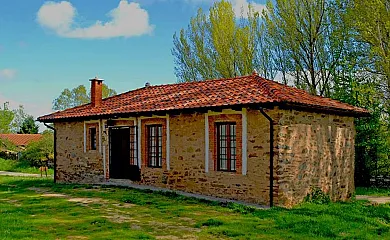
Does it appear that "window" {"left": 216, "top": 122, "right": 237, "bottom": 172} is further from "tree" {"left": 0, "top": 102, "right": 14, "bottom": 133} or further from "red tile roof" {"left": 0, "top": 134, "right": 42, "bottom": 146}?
"tree" {"left": 0, "top": 102, "right": 14, "bottom": 133}

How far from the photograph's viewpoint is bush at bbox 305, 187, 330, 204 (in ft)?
41.2

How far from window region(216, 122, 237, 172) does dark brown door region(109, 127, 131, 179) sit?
4464 mm

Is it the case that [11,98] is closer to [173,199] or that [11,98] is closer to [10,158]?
[10,158]

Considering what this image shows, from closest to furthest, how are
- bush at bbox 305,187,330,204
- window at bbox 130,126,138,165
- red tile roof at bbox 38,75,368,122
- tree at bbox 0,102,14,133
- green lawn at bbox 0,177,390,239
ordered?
green lawn at bbox 0,177,390,239
red tile roof at bbox 38,75,368,122
bush at bbox 305,187,330,204
window at bbox 130,126,138,165
tree at bbox 0,102,14,133

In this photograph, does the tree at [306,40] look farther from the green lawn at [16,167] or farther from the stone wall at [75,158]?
the green lawn at [16,167]

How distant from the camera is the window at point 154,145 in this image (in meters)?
15.1

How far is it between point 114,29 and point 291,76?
11036 mm

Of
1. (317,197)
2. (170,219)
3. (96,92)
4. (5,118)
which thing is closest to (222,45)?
(96,92)

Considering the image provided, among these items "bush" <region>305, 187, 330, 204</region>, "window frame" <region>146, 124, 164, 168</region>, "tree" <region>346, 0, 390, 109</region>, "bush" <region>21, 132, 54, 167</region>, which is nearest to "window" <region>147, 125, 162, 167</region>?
"window frame" <region>146, 124, 164, 168</region>

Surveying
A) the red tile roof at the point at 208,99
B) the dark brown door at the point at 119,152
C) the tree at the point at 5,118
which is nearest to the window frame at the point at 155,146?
the red tile roof at the point at 208,99

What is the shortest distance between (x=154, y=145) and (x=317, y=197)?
5889 mm

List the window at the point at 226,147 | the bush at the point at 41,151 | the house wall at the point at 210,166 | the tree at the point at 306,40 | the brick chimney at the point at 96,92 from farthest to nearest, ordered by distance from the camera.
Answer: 1. the bush at the point at 41,151
2. the tree at the point at 306,40
3. the brick chimney at the point at 96,92
4. the window at the point at 226,147
5. the house wall at the point at 210,166

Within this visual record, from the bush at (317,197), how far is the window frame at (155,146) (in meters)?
5.20

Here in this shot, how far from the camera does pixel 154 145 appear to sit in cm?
1535
